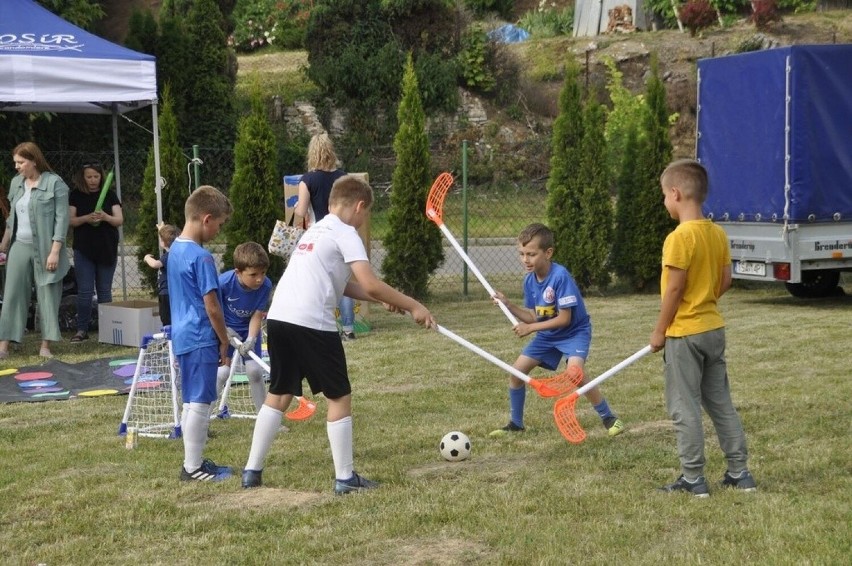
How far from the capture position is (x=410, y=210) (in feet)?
43.7

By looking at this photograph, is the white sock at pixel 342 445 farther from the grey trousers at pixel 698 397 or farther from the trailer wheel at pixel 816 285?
the trailer wheel at pixel 816 285

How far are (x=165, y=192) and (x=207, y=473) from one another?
7.58m

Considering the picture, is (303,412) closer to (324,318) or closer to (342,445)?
(342,445)

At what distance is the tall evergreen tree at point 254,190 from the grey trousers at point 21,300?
2816 mm

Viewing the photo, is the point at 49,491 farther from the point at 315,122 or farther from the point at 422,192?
the point at 315,122

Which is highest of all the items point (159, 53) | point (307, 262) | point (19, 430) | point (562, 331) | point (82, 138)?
point (159, 53)

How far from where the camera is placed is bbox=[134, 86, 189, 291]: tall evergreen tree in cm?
1273

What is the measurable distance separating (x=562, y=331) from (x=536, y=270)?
396mm

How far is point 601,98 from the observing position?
28625 millimetres

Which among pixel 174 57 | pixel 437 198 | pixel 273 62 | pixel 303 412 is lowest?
pixel 303 412

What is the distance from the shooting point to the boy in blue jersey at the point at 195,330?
5.57m

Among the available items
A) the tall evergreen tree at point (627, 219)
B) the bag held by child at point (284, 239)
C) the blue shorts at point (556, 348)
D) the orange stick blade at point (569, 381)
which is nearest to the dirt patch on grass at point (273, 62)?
the tall evergreen tree at point (627, 219)

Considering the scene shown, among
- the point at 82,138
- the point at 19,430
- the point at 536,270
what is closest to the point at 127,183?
the point at 82,138

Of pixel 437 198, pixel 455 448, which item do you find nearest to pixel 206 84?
pixel 437 198
